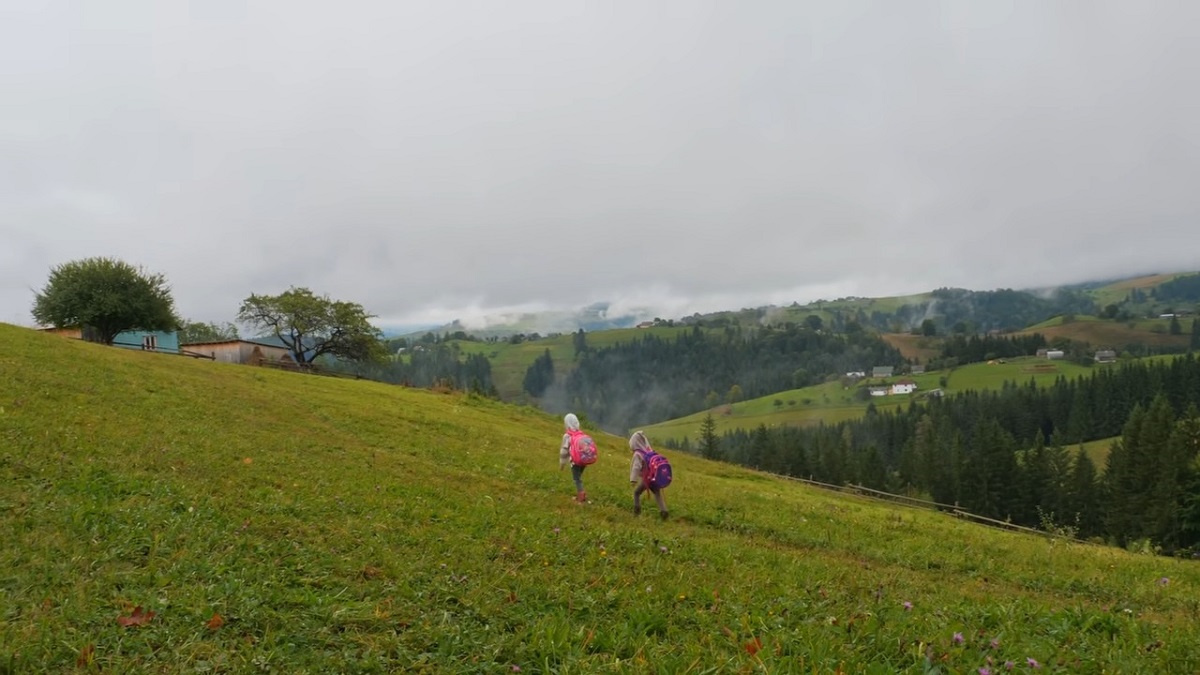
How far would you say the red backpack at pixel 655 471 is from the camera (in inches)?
476

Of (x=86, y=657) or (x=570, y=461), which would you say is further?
(x=570, y=461)

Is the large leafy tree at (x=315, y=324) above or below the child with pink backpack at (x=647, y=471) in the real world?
above

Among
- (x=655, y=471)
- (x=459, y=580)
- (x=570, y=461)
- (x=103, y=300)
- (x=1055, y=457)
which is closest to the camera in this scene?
(x=459, y=580)

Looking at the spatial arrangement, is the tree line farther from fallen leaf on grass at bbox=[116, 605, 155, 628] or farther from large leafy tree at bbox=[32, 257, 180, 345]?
large leafy tree at bbox=[32, 257, 180, 345]

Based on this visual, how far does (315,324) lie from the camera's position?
6806 centimetres

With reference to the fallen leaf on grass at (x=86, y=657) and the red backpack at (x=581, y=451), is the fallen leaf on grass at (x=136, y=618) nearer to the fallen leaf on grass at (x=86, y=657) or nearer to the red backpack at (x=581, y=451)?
the fallen leaf on grass at (x=86, y=657)

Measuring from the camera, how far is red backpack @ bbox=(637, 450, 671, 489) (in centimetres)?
1209

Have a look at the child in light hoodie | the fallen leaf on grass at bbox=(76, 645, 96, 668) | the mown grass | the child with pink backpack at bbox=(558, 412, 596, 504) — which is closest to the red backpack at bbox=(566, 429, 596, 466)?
the child with pink backpack at bbox=(558, 412, 596, 504)

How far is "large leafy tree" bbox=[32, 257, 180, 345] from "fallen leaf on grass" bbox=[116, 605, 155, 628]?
57.3 m

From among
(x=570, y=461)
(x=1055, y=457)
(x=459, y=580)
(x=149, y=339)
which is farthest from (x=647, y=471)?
(x=1055, y=457)

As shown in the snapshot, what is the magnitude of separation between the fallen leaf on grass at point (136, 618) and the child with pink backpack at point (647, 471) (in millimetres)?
8066

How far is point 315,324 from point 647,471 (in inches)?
2562

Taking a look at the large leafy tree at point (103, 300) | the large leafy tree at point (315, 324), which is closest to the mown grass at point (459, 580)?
the large leafy tree at point (103, 300)

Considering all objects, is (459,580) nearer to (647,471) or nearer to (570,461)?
(647,471)
